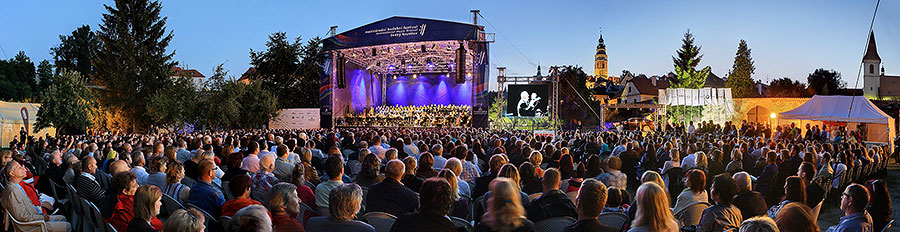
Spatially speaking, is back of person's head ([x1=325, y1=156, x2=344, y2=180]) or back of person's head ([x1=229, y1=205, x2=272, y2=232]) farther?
back of person's head ([x1=325, y1=156, x2=344, y2=180])

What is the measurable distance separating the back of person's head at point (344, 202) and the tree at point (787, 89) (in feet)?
195

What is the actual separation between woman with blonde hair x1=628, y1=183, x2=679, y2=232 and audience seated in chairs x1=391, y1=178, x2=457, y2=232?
0.96 metres

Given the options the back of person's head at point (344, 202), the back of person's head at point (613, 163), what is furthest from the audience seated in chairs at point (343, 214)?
the back of person's head at point (613, 163)

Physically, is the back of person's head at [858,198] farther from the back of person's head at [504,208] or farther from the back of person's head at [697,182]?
the back of person's head at [504,208]

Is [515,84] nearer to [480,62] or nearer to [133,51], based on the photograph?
[480,62]

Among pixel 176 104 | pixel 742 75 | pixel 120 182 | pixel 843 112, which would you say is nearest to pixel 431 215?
pixel 120 182

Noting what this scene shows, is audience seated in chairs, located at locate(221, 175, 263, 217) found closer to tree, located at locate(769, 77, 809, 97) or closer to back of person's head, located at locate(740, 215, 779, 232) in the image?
back of person's head, located at locate(740, 215, 779, 232)

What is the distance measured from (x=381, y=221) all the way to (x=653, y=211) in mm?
1656

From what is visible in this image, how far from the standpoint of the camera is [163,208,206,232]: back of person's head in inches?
87.9

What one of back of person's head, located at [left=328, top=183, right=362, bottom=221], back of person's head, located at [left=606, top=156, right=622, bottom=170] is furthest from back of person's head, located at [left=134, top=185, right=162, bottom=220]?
back of person's head, located at [left=606, top=156, right=622, bottom=170]

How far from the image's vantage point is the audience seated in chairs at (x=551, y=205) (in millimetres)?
3387

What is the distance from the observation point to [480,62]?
24.5 metres

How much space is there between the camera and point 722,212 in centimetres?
334

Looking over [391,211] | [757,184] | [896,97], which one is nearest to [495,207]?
[391,211]
